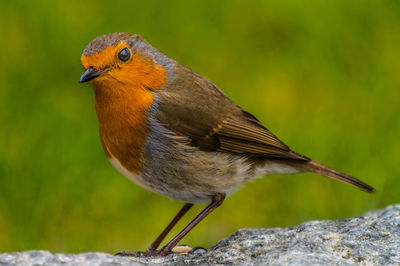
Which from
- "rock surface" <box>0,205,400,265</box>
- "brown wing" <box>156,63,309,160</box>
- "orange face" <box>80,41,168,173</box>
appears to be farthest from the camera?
"brown wing" <box>156,63,309,160</box>

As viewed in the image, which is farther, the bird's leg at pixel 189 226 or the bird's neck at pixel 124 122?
the bird's leg at pixel 189 226

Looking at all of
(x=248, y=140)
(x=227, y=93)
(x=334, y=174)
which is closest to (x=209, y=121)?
(x=248, y=140)

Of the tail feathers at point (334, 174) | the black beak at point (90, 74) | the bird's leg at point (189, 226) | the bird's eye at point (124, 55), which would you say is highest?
the bird's eye at point (124, 55)

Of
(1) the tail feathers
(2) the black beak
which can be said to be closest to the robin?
(2) the black beak

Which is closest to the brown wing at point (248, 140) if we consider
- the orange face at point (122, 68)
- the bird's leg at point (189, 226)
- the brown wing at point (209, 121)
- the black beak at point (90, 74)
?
the brown wing at point (209, 121)

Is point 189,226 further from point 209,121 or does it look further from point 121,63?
point 121,63

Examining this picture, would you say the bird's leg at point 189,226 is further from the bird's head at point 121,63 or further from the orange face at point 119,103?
the bird's head at point 121,63

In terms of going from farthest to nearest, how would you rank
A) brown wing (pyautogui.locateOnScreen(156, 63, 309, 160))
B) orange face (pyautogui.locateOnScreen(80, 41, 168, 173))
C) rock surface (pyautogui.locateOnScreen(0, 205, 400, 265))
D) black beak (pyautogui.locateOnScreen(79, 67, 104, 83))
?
brown wing (pyautogui.locateOnScreen(156, 63, 309, 160))
orange face (pyautogui.locateOnScreen(80, 41, 168, 173))
black beak (pyautogui.locateOnScreen(79, 67, 104, 83))
rock surface (pyautogui.locateOnScreen(0, 205, 400, 265))

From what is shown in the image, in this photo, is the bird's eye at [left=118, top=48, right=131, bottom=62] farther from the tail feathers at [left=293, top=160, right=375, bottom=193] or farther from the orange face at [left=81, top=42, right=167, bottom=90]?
the tail feathers at [left=293, top=160, right=375, bottom=193]

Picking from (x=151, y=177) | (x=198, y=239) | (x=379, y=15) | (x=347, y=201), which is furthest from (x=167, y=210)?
(x=379, y=15)
